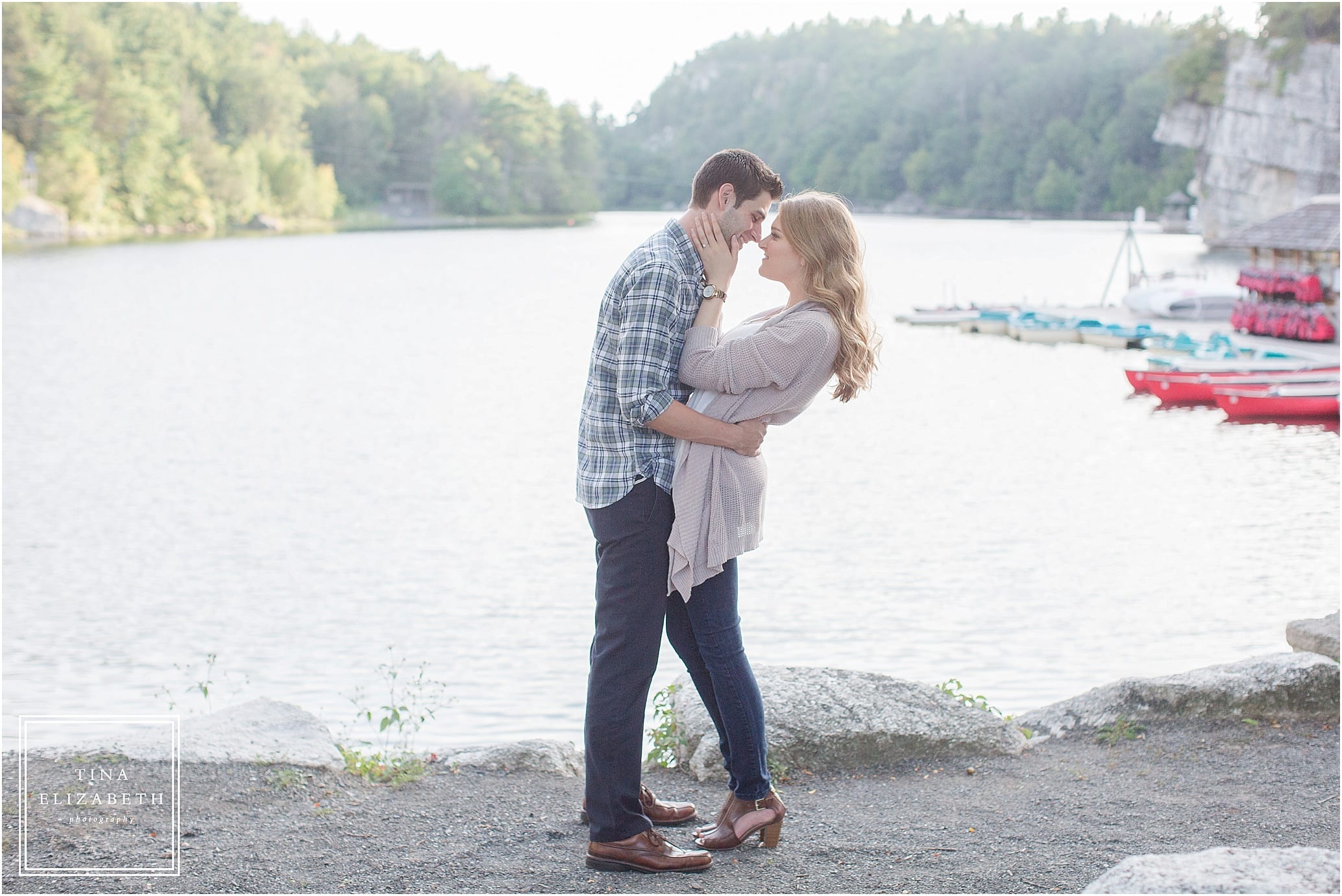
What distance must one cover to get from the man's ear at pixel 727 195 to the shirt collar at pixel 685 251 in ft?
0.41

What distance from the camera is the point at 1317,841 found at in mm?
3760

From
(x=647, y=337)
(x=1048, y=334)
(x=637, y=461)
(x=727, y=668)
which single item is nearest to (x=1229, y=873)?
(x=727, y=668)

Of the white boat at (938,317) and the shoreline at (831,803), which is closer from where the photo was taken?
the shoreline at (831,803)

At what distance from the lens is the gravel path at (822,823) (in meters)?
3.48

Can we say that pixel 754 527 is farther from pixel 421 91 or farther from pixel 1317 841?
pixel 421 91

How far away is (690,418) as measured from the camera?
10.9ft

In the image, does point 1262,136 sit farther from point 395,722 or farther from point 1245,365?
point 395,722

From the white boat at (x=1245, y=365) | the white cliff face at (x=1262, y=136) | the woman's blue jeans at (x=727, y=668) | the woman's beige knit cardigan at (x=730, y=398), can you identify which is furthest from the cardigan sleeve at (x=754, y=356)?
the white cliff face at (x=1262, y=136)

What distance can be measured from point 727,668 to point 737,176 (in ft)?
4.29

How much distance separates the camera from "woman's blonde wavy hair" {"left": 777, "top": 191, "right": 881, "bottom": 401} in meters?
3.40

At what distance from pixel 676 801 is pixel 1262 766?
6.63ft

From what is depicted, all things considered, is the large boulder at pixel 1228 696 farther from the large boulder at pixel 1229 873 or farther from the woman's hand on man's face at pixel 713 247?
the woman's hand on man's face at pixel 713 247

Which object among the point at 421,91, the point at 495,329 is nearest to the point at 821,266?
the point at 495,329

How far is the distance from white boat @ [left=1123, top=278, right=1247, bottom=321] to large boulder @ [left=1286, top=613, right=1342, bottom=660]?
1173 inches
